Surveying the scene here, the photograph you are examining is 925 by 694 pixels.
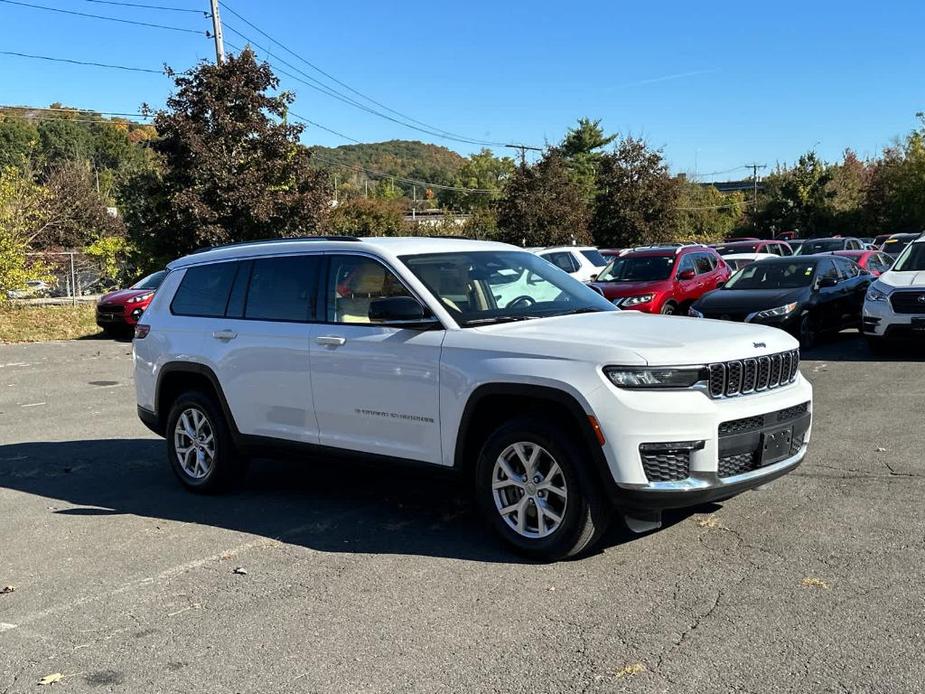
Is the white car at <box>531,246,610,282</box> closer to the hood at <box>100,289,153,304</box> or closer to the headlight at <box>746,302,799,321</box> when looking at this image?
the headlight at <box>746,302,799,321</box>

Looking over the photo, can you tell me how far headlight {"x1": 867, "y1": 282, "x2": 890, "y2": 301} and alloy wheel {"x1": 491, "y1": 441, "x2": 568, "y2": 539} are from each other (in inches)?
370

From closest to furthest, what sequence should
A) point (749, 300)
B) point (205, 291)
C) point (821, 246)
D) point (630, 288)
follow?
point (205, 291) → point (749, 300) → point (630, 288) → point (821, 246)

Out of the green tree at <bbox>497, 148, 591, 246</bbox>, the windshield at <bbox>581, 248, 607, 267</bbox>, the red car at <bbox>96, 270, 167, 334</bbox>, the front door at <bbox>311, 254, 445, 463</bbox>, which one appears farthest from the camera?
the green tree at <bbox>497, 148, 591, 246</bbox>

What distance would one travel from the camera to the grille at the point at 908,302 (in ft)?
40.6

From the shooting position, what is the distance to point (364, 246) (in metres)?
6.07

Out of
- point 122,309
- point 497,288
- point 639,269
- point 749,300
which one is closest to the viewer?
point 497,288

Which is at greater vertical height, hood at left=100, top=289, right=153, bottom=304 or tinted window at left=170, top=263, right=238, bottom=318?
tinted window at left=170, top=263, right=238, bottom=318

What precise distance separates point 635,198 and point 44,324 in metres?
22.7

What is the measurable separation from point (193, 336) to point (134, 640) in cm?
312

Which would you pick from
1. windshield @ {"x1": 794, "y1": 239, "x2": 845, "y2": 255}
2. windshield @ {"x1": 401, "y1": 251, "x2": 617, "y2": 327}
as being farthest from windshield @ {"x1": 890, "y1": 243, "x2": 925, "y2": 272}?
windshield @ {"x1": 794, "y1": 239, "x2": 845, "y2": 255}

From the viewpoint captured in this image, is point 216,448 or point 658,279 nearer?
point 216,448

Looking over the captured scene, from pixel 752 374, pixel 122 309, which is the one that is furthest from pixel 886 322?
pixel 122 309

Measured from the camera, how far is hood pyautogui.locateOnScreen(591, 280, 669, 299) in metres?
16.5

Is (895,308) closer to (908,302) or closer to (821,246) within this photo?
(908,302)
